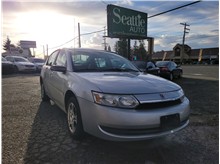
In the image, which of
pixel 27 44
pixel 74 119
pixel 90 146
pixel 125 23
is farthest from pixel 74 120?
pixel 27 44

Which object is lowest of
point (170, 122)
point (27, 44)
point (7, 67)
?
point (170, 122)

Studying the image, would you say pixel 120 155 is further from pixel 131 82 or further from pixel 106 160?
pixel 131 82

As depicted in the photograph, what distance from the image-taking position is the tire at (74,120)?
9.69 feet

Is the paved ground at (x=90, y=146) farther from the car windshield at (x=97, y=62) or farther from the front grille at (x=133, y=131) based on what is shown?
the car windshield at (x=97, y=62)

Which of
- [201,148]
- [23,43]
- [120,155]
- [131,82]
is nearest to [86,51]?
[131,82]

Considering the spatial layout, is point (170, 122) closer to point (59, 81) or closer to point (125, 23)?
point (59, 81)

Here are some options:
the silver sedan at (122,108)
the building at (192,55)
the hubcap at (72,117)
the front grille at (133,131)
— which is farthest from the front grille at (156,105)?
the building at (192,55)

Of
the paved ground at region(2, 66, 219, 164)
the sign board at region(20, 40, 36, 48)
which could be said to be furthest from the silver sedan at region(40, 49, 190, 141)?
the sign board at region(20, 40, 36, 48)

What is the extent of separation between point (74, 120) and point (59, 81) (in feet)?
3.38

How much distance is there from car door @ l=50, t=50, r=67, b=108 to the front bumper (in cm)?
124

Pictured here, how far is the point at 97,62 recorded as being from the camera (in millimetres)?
3887

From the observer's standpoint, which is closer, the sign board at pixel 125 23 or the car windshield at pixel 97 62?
the car windshield at pixel 97 62

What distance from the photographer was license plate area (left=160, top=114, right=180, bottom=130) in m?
2.56

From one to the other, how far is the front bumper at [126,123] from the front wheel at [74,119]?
0.36m
